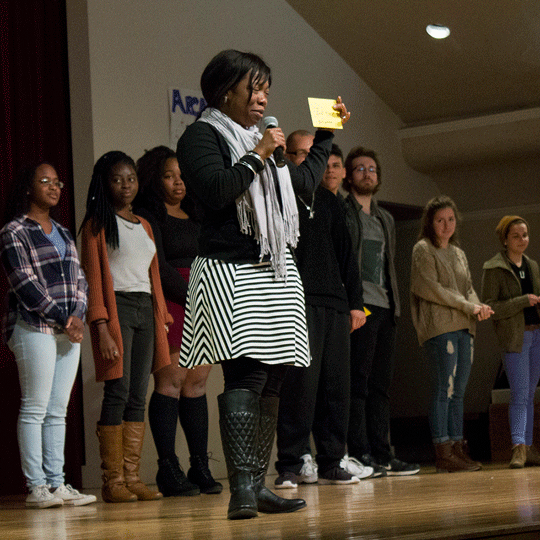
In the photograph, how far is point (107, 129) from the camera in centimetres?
450

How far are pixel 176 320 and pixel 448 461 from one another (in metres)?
1.66

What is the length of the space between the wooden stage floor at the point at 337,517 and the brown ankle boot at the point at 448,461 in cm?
106

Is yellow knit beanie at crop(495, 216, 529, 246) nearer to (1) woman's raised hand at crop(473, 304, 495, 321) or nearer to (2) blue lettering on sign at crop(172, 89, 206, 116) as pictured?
(1) woman's raised hand at crop(473, 304, 495, 321)

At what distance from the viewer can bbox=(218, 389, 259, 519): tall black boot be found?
206 centimetres

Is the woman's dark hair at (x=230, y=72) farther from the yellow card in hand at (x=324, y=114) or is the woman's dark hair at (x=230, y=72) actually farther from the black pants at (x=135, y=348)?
the black pants at (x=135, y=348)

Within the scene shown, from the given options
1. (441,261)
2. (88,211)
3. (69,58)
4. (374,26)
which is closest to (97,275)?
(88,211)

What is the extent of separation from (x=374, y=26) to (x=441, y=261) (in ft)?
6.41

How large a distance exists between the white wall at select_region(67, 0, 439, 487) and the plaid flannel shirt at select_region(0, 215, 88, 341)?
109 cm

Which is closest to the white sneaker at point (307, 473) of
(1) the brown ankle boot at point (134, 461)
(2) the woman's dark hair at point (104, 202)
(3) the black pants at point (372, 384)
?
(3) the black pants at point (372, 384)

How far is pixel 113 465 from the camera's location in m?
3.25

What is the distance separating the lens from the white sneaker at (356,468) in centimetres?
381

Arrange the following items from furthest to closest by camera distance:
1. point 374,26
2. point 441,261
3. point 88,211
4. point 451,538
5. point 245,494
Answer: point 374,26
point 441,261
point 88,211
point 245,494
point 451,538

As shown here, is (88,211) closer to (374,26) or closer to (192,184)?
(192,184)

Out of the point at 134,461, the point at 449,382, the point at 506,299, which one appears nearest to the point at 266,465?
the point at 134,461
